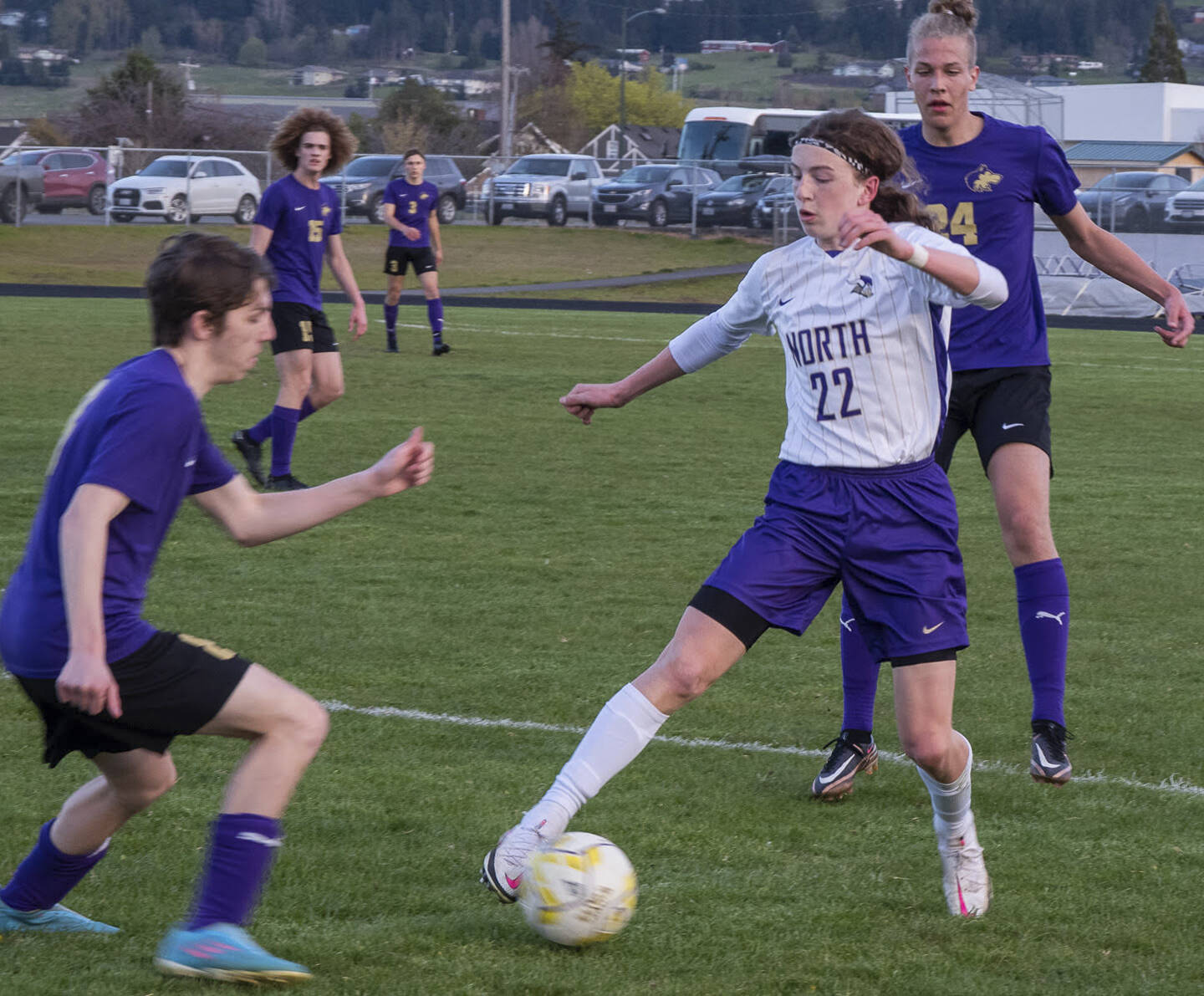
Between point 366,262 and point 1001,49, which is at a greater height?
point 1001,49

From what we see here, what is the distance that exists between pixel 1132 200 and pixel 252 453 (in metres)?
22.2

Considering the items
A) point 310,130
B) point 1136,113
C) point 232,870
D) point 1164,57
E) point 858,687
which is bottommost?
point 858,687

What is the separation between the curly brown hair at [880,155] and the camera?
143 inches

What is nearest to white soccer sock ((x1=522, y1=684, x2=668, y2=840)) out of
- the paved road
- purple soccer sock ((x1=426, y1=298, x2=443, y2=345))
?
purple soccer sock ((x1=426, y1=298, x2=443, y2=345))

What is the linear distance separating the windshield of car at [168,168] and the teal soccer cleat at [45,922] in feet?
115

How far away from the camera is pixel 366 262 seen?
33125mm

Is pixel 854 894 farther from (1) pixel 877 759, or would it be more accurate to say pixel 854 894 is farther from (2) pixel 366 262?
(2) pixel 366 262

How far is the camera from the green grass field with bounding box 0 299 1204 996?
348 cm

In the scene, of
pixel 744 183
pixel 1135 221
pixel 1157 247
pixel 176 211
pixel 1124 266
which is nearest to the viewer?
pixel 1124 266

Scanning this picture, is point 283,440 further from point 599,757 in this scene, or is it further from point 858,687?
point 599,757

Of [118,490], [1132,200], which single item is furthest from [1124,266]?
[1132,200]

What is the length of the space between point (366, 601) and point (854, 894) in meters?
3.48

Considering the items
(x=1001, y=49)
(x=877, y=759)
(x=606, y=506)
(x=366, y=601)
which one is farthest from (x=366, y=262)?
(x=1001, y=49)

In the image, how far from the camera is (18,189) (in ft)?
113
